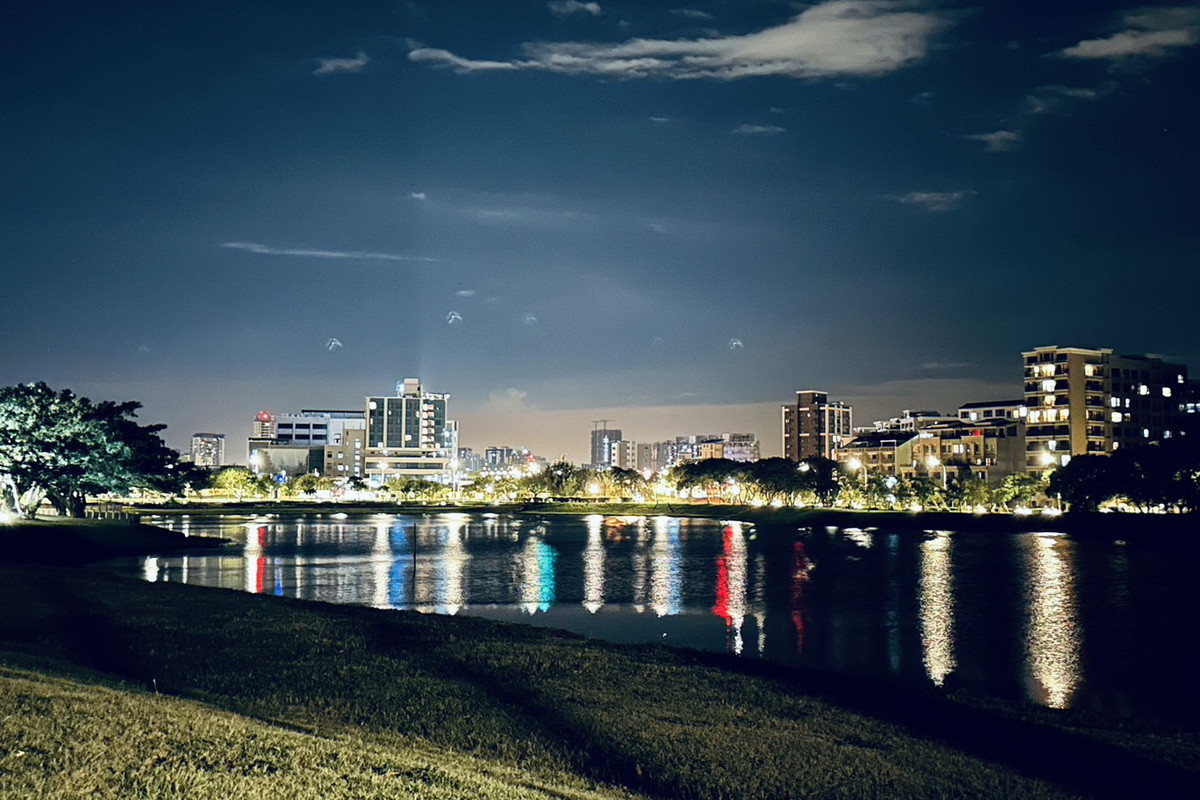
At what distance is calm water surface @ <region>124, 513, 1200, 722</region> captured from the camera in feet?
78.9

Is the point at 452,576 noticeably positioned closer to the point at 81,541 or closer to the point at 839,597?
the point at 839,597

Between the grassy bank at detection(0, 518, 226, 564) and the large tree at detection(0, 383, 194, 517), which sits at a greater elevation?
the large tree at detection(0, 383, 194, 517)

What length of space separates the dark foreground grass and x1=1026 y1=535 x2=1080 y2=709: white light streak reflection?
19.1 ft

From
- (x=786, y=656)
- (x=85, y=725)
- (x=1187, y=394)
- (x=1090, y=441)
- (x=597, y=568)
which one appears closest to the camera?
Answer: (x=85, y=725)

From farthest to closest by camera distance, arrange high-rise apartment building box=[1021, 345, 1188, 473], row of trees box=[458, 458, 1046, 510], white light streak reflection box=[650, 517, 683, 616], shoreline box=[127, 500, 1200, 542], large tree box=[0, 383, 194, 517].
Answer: high-rise apartment building box=[1021, 345, 1188, 473] → row of trees box=[458, 458, 1046, 510] → shoreline box=[127, 500, 1200, 542] → large tree box=[0, 383, 194, 517] → white light streak reflection box=[650, 517, 683, 616]

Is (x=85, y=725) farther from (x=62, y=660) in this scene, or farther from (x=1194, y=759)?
(x=1194, y=759)

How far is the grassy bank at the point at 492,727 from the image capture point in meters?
9.76

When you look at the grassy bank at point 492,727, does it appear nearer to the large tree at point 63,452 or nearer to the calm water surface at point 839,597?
the calm water surface at point 839,597

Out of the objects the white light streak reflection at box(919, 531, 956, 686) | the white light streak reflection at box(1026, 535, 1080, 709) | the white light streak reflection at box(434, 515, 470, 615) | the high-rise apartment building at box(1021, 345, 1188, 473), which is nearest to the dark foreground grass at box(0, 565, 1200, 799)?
the white light streak reflection at box(1026, 535, 1080, 709)

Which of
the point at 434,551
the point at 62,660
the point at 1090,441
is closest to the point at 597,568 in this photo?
the point at 434,551

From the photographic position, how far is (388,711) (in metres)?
13.7

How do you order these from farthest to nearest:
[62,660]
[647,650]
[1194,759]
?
[647,650], [62,660], [1194,759]

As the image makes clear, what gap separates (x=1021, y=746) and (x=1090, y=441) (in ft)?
558

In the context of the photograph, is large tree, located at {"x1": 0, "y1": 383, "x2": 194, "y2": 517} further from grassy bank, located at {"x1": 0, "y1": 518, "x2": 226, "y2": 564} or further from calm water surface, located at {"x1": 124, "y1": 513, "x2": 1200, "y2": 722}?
calm water surface, located at {"x1": 124, "y1": 513, "x2": 1200, "y2": 722}
